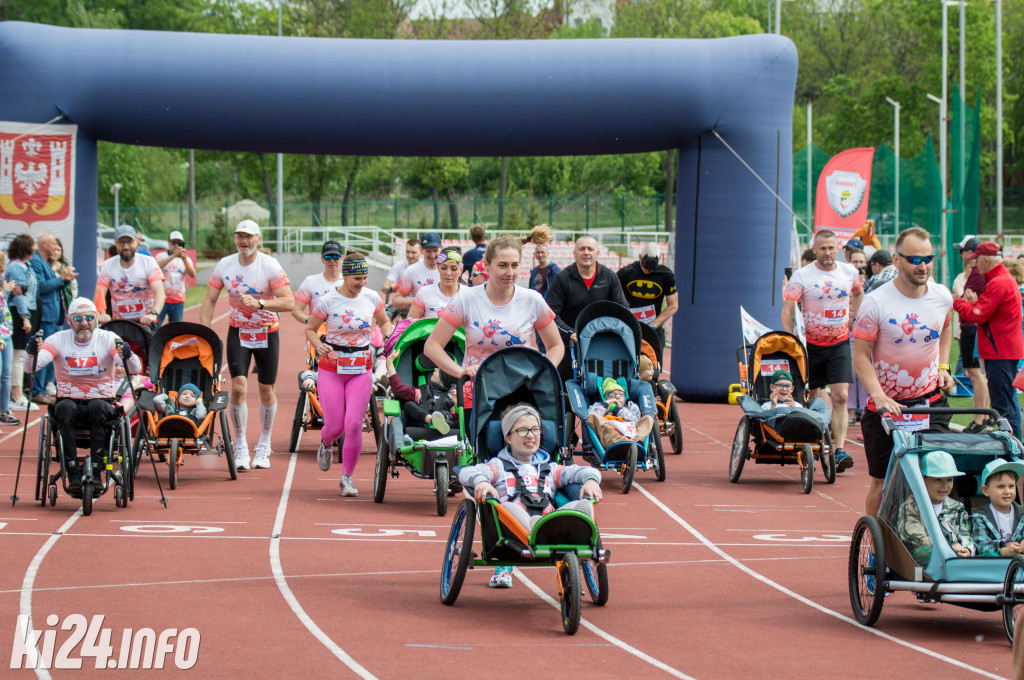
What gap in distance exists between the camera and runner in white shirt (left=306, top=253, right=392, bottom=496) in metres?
10.6

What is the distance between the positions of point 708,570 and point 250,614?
2956 millimetres

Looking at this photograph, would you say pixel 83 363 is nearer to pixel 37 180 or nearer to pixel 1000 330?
pixel 37 180

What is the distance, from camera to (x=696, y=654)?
6332 mm

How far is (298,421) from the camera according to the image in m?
12.9

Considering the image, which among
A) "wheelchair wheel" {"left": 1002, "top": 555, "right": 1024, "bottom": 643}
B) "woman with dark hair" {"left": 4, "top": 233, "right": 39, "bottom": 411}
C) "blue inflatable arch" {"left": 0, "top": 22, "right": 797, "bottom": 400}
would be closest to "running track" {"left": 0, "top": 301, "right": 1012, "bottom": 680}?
"wheelchair wheel" {"left": 1002, "top": 555, "right": 1024, "bottom": 643}

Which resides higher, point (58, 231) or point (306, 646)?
point (58, 231)

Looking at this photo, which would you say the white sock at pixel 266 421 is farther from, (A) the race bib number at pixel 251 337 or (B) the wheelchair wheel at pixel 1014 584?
(B) the wheelchair wheel at pixel 1014 584

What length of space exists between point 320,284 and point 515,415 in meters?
4.69

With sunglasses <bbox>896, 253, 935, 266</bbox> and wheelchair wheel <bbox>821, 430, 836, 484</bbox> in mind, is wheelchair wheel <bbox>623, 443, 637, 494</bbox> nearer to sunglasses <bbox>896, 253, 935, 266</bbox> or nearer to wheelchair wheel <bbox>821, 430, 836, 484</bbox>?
wheelchair wheel <bbox>821, 430, 836, 484</bbox>

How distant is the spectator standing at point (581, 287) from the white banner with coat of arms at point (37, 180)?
678 cm

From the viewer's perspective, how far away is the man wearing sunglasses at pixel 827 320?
1225 centimetres

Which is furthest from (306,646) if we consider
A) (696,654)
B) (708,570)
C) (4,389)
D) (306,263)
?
(306,263)

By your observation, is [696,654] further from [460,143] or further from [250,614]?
[460,143]
